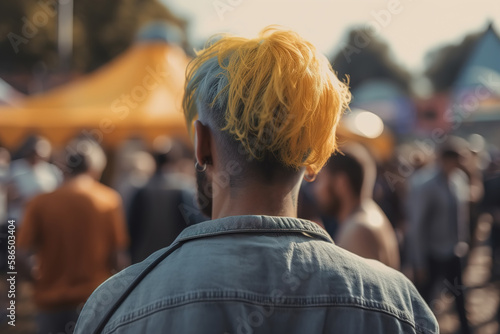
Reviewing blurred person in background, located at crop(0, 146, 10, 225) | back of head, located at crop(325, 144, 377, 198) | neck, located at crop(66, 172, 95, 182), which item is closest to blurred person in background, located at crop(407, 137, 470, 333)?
back of head, located at crop(325, 144, 377, 198)

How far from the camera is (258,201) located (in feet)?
3.51

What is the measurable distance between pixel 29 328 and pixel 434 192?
401 cm

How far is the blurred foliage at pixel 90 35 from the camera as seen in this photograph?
23.9 metres

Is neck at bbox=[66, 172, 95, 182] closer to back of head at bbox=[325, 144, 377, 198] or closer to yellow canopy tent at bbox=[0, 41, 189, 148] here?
back of head at bbox=[325, 144, 377, 198]

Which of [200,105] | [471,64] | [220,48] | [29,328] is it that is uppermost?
[220,48]

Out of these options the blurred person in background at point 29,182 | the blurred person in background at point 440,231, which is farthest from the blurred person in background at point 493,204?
the blurred person in background at point 29,182

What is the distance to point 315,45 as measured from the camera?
1121 millimetres

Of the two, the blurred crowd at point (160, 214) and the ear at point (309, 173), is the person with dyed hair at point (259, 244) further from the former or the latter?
the blurred crowd at point (160, 214)

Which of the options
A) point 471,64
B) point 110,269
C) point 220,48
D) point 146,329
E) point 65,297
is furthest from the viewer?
point 471,64

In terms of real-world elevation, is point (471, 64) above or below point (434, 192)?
above

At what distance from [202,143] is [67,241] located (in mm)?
2654

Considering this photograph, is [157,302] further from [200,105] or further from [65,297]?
[65,297]

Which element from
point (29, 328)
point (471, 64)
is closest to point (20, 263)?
point (29, 328)

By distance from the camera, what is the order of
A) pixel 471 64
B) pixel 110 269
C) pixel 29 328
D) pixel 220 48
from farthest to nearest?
pixel 471 64
pixel 29 328
pixel 110 269
pixel 220 48
